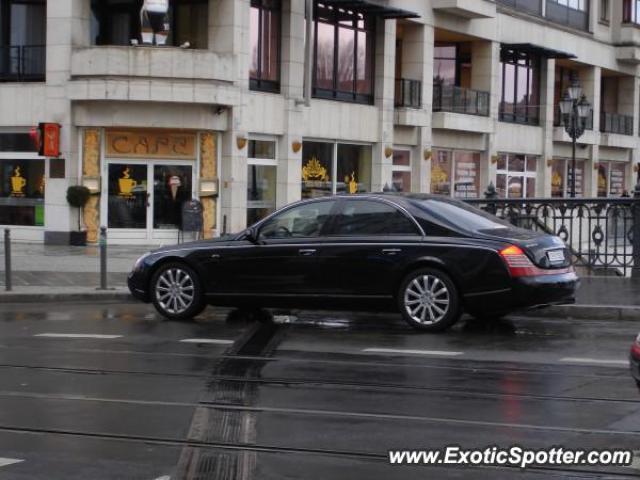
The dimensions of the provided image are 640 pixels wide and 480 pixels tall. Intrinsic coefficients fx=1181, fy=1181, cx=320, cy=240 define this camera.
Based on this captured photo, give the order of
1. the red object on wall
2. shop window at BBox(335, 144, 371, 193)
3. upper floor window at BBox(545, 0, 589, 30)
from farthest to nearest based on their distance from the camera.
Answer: upper floor window at BBox(545, 0, 589, 30) < shop window at BBox(335, 144, 371, 193) < the red object on wall

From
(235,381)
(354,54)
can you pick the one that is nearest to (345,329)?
(235,381)

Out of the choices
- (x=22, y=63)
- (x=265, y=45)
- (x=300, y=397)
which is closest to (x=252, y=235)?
(x=300, y=397)

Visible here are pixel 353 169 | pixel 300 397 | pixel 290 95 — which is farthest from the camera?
pixel 353 169

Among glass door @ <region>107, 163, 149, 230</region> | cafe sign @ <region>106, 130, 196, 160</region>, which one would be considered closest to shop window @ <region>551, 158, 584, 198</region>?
cafe sign @ <region>106, 130, 196, 160</region>

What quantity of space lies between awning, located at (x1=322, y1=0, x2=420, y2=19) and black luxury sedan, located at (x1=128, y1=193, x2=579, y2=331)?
2051 cm

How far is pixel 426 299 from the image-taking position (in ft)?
42.8

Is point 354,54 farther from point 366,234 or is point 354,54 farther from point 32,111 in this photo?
point 366,234

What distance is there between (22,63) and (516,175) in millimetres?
20712

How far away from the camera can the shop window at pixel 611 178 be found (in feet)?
171

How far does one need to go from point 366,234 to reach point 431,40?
84.8 feet

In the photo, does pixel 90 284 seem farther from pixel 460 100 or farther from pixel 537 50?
pixel 537 50

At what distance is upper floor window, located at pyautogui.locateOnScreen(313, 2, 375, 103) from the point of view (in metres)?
34.0

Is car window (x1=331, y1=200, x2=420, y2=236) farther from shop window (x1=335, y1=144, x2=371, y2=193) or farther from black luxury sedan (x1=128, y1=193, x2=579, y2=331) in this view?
shop window (x1=335, y1=144, x2=371, y2=193)

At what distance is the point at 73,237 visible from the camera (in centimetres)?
2922
